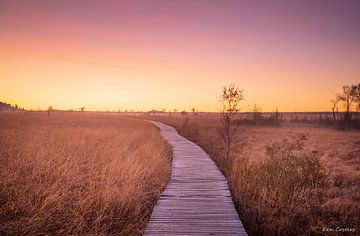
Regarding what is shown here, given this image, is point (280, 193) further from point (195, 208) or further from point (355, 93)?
point (355, 93)

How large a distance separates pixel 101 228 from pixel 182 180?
3436 millimetres

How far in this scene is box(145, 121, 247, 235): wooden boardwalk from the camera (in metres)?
4.37

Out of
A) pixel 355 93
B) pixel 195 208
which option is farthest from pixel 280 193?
pixel 355 93

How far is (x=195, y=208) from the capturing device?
17.5ft

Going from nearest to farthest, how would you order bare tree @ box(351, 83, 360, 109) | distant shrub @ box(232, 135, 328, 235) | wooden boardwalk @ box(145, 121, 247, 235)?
wooden boardwalk @ box(145, 121, 247, 235), distant shrub @ box(232, 135, 328, 235), bare tree @ box(351, 83, 360, 109)

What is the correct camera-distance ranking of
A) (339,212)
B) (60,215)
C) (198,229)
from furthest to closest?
(339,212) → (60,215) → (198,229)

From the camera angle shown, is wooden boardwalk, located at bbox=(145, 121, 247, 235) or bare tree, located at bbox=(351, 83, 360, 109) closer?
wooden boardwalk, located at bbox=(145, 121, 247, 235)

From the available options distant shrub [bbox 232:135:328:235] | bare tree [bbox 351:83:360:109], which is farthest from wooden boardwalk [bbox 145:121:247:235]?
Result: bare tree [bbox 351:83:360:109]

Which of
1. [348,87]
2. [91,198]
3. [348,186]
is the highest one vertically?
[348,87]

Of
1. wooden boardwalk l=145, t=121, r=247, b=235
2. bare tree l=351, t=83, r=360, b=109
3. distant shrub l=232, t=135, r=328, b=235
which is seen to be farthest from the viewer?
bare tree l=351, t=83, r=360, b=109

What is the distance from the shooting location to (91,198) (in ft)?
18.7

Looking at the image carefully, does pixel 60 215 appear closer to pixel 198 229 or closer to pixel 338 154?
pixel 198 229

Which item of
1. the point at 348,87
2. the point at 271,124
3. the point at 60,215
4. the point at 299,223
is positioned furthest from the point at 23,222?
→ the point at 348,87

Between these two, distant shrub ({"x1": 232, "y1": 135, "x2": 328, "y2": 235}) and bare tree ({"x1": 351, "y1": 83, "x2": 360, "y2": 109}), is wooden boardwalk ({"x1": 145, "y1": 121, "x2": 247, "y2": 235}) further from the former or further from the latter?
bare tree ({"x1": 351, "y1": 83, "x2": 360, "y2": 109})
